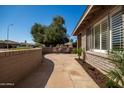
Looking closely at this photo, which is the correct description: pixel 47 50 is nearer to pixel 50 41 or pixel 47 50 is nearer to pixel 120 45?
pixel 50 41

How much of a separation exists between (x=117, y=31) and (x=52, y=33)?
62.6 feet

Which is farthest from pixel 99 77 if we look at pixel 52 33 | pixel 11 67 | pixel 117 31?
pixel 52 33

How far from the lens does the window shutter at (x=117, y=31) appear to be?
14.5 ft

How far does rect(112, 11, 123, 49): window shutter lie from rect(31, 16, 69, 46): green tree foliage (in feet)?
60.7

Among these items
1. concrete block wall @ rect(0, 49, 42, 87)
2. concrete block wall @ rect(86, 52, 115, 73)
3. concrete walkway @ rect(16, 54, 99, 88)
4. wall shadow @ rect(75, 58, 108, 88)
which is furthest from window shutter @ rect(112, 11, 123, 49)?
concrete block wall @ rect(0, 49, 42, 87)

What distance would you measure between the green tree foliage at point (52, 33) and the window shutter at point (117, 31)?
1852 cm

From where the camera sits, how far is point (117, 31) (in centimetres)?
469

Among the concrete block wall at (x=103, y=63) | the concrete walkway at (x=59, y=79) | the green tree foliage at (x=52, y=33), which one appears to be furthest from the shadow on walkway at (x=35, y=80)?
the green tree foliage at (x=52, y=33)

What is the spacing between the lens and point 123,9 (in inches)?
162

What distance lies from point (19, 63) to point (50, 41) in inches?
762

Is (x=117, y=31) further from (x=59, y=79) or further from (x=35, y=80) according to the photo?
(x=35, y=80)

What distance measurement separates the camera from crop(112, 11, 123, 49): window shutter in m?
4.42
